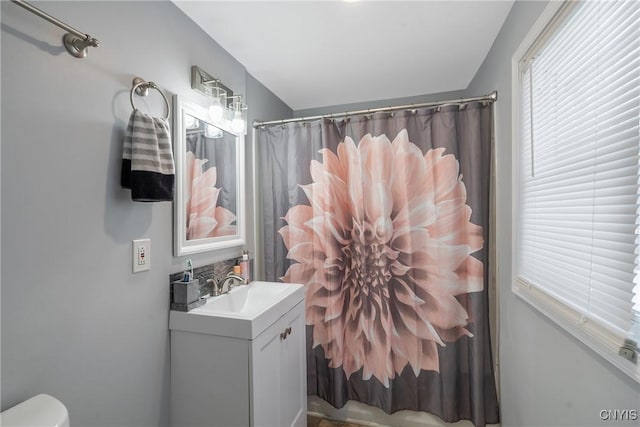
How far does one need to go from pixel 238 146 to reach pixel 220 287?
3.01 ft

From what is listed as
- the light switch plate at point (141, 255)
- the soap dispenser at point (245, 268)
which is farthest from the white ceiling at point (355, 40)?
the soap dispenser at point (245, 268)

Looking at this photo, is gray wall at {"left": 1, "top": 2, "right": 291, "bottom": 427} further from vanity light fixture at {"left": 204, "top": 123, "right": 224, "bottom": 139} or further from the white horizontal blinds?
the white horizontal blinds

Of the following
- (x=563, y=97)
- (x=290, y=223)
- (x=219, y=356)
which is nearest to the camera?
(x=563, y=97)

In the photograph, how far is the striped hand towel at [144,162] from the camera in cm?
110

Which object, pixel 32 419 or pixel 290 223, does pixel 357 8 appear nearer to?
pixel 290 223

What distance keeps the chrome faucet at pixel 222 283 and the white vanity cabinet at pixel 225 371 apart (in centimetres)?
23

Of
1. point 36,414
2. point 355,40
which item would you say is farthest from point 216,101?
point 36,414

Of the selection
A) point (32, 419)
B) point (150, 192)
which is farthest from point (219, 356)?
point (150, 192)

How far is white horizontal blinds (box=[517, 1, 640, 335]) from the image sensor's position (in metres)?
0.73

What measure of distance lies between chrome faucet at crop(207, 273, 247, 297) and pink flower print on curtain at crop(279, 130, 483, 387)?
0.41m

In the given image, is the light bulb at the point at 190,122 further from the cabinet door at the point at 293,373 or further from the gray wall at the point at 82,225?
the cabinet door at the point at 293,373

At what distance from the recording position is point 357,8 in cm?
144

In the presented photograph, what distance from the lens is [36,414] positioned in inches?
31.1

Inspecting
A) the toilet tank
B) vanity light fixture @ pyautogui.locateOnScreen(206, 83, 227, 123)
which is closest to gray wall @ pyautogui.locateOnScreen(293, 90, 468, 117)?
vanity light fixture @ pyautogui.locateOnScreen(206, 83, 227, 123)
